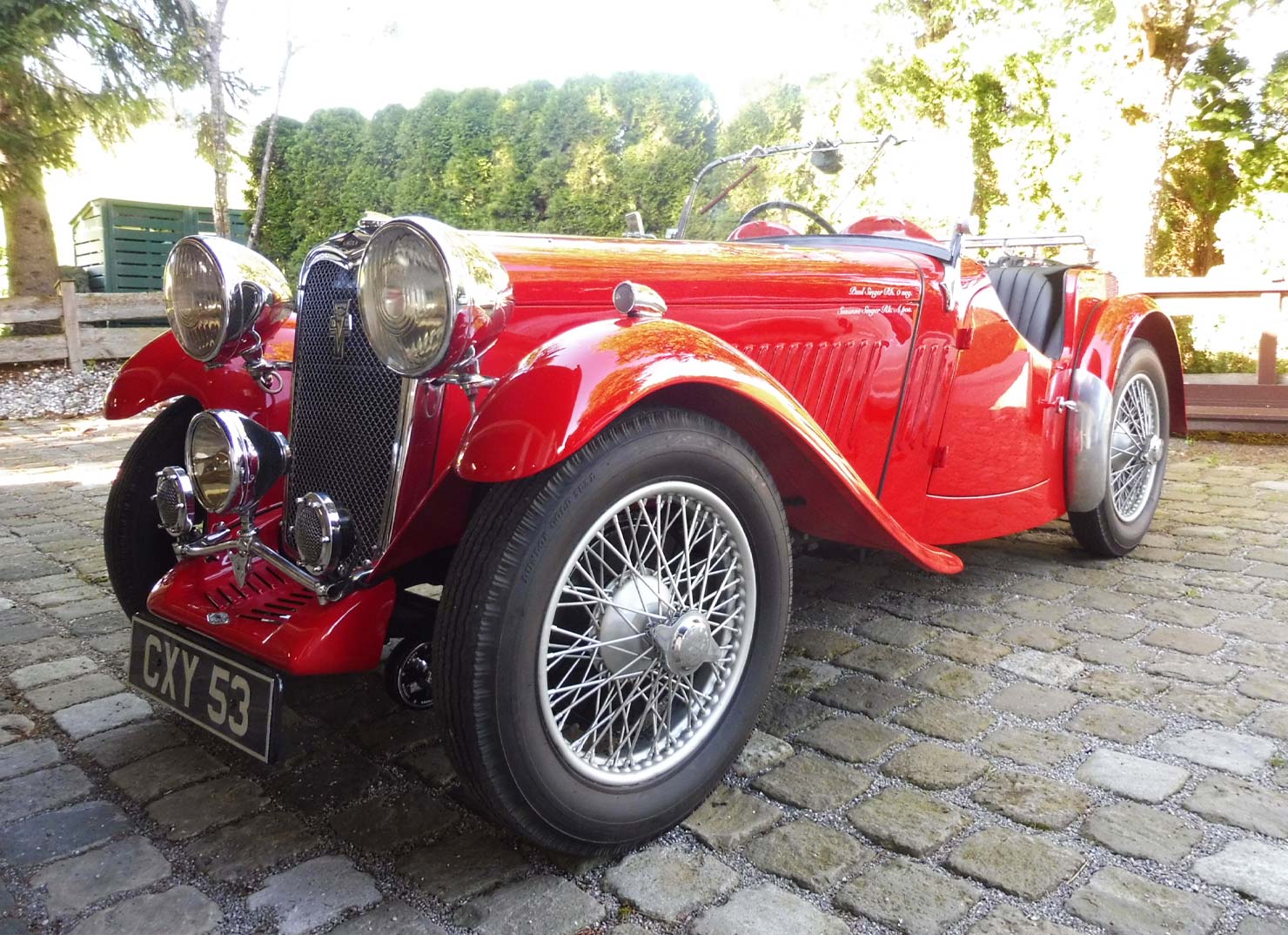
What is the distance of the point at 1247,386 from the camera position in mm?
6484

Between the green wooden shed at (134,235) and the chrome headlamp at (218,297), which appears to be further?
the green wooden shed at (134,235)

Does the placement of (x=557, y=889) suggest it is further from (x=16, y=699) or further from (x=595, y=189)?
(x=595, y=189)

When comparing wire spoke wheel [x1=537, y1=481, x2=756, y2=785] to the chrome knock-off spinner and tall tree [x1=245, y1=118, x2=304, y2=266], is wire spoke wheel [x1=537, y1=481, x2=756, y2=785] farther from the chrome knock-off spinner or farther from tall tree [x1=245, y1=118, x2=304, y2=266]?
tall tree [x1=245, y1=118, x2=304, y2=266]

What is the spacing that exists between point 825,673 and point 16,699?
212 centimetres

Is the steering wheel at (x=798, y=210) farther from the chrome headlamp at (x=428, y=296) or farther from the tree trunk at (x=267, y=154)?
the tree trunk at (x=267, y=154)

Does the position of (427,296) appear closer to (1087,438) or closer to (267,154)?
(1087,438)

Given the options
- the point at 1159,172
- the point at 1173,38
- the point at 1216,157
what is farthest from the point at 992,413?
the point at 1216,157

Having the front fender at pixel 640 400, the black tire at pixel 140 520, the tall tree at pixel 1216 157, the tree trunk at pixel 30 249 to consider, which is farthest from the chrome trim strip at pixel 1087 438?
the tree trunk at pixel 30 249

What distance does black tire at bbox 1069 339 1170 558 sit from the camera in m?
3.47

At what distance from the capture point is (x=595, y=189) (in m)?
9.80

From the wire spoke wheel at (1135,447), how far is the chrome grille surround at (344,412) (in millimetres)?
2822

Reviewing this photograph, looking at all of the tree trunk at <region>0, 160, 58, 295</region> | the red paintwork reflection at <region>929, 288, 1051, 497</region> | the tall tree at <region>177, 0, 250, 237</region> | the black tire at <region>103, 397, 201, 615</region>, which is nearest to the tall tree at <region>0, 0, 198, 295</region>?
the tree trunk at <region>0, 160, 58, 295</region>

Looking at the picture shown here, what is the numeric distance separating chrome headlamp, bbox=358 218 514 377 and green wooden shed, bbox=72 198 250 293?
12290mm

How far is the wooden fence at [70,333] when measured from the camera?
29.9 ft
